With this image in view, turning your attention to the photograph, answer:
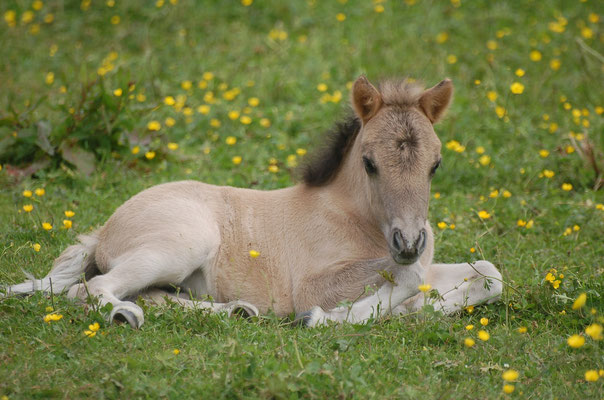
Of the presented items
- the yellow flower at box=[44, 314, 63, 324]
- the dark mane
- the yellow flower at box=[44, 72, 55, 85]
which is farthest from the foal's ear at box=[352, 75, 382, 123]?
the yellow flower at box=[44, 72, 55, 85]

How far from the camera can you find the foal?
15.8 ft

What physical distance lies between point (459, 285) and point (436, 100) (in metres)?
1.39

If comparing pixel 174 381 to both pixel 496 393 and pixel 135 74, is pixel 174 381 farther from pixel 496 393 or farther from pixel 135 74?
pixel 135 74

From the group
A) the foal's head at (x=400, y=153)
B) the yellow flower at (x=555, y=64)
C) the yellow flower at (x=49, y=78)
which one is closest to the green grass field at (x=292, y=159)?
the yellow flower at (x=555, y=64)

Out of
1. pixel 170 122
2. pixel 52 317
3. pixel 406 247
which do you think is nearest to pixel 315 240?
pixel 406 247

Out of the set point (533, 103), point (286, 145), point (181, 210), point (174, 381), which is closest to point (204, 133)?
point (286, 145)

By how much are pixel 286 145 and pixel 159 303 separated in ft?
11.7

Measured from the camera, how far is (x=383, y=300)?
5.05 meters

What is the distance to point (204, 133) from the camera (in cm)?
867

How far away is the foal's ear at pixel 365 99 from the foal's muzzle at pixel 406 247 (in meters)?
1.06

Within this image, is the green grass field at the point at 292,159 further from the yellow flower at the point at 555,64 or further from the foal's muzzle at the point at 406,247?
the foal's muzzle at the point at 406,247

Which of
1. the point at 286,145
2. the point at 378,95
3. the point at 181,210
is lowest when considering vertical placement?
the point at 286,145

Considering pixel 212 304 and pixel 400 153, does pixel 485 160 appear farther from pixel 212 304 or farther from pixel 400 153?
pixel 212 304

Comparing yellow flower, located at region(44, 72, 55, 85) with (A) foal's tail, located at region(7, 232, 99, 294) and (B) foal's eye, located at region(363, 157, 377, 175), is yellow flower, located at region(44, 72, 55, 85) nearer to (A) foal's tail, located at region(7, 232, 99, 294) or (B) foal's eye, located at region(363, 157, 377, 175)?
(A) foal's tail, located at region(7, 232, 99, 294)
